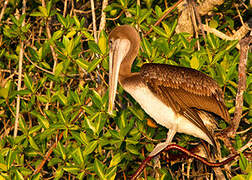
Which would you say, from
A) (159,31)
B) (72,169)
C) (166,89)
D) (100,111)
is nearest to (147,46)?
(159,31)

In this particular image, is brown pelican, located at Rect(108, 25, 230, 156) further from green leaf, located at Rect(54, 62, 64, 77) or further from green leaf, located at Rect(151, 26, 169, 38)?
green leaf, located at Rect(54, 62, 64, 77)

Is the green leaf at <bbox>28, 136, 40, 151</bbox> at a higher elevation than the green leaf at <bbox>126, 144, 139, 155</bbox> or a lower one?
lower

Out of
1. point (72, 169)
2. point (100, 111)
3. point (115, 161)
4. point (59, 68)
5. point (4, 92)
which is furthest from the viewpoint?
point (4, 92)

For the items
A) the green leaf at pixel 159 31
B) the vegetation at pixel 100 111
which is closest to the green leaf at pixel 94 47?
the vegetation at pixel 100 111

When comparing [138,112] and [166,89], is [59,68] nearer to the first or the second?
[138,112]

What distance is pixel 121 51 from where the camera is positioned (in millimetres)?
3732

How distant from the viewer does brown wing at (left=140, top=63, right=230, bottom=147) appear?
363cm

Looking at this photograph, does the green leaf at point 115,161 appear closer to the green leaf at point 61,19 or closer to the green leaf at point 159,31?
the green leaf at point 159,31

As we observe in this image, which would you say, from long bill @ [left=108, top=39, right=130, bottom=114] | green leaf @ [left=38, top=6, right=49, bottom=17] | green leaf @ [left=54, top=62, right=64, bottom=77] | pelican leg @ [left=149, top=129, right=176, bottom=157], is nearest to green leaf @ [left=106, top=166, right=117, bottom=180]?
pelican leg @ [left=149, top=129, right=176, bottom=157]

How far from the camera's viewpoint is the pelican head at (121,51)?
141 inches

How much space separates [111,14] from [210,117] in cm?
162

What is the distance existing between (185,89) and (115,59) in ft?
2.54

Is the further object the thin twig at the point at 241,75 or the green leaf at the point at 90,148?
the green leaf at the point at 90,148

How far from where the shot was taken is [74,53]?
3.88 meters
